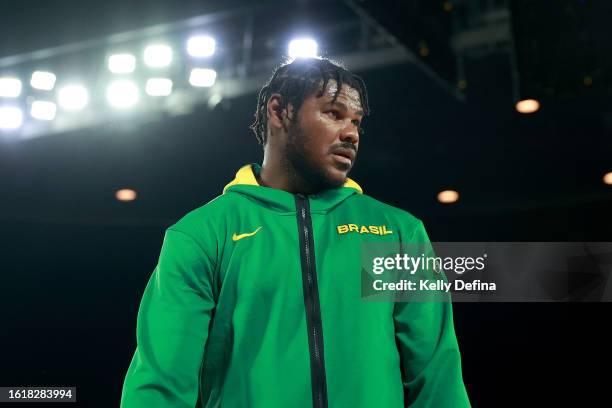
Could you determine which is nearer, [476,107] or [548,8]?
[548,8]

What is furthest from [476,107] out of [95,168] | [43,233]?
[43,233]

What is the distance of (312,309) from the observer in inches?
47.8

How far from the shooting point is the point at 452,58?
12.6 feet

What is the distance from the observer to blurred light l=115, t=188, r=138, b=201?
6.07 m

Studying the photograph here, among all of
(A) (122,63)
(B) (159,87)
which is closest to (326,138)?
(B) (159,87)

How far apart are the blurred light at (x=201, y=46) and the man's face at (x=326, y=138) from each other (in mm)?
3307

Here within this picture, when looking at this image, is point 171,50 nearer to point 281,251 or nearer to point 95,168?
point 95,168

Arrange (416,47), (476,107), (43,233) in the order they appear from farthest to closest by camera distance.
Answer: (43,233) < (476,107) < (416,47)

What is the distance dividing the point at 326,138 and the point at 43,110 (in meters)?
4.05

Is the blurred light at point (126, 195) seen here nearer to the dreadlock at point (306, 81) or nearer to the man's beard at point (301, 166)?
the dreadlock at point (306, 81)

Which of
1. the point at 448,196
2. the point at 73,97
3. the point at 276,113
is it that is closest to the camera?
the point at 276,113

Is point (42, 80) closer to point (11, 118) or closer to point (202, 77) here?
point (11, 118)

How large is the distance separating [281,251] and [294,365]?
0.20m

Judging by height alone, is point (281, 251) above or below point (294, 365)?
above
